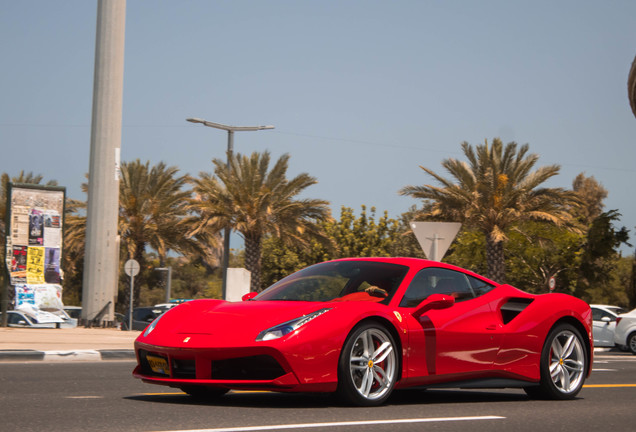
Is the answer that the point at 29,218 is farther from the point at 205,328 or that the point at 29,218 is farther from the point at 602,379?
the point at 205,328

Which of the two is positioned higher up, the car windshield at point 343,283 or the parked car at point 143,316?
the car windshield at point 343,283

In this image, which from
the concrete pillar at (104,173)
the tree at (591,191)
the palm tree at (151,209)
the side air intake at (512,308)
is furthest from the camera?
the tree at (591,191)

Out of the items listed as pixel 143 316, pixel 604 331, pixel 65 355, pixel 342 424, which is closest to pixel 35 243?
pixel 143 316

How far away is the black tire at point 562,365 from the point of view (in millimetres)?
8055

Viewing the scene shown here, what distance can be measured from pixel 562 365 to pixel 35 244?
20.4 m

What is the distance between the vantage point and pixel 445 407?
23.1 ft

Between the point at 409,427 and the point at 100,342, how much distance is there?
40.6ft

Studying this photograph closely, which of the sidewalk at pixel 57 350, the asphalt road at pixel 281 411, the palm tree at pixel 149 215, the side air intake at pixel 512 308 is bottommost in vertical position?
the sidewalk at pixel 57 350

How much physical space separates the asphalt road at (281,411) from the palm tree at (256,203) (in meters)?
28.5

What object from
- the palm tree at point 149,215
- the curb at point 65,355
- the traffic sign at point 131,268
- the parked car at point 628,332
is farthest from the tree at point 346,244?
the curb at point 65,355

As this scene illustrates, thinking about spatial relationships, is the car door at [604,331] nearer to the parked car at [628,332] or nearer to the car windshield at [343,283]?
the parked car at [628,332]

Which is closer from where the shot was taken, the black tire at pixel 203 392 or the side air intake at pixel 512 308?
the black tire at pixel 203 392

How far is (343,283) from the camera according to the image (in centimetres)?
753

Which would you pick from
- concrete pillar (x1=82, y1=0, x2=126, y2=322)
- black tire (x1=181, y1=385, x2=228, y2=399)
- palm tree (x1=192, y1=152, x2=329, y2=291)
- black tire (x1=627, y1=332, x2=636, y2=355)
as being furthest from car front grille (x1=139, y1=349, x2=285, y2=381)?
palm tree (x1=192, y1=152, x2=329, y2=291)
